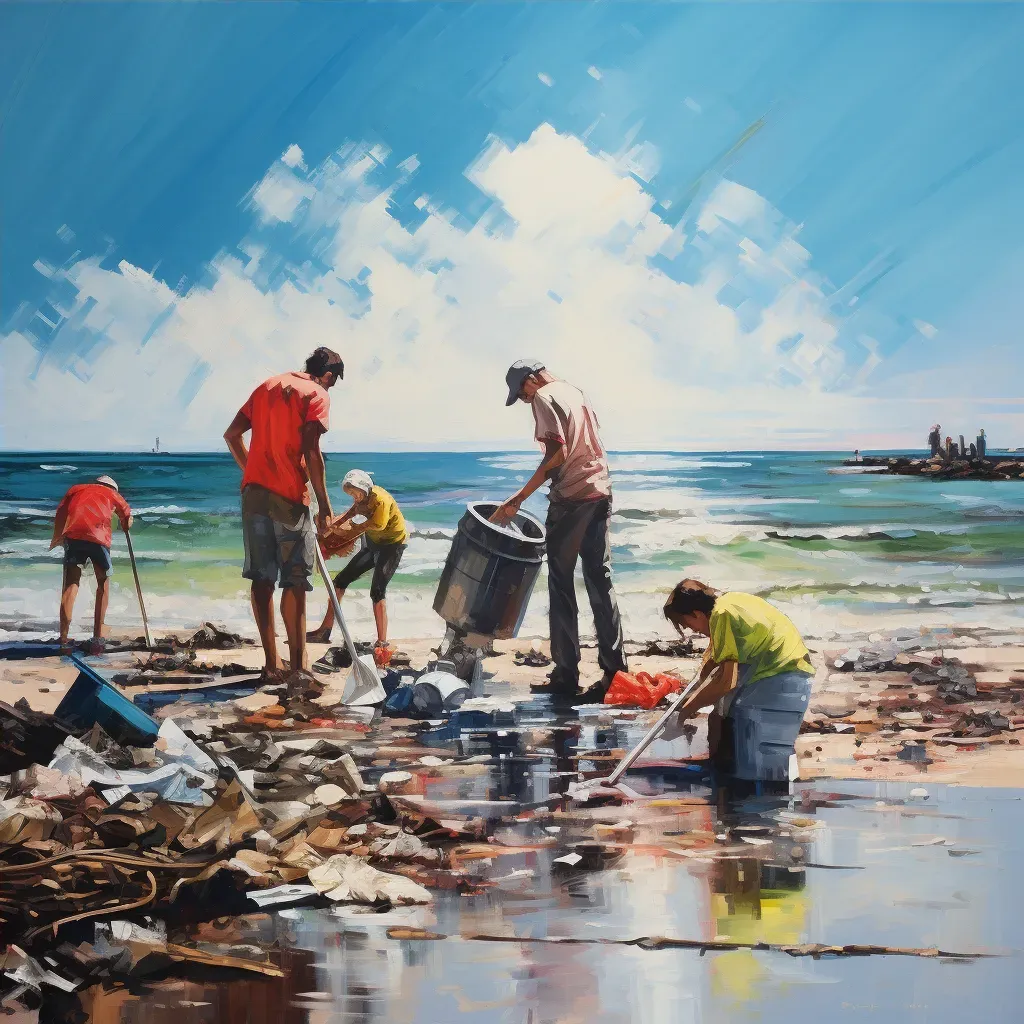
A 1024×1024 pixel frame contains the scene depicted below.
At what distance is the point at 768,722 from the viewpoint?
3.05 meters

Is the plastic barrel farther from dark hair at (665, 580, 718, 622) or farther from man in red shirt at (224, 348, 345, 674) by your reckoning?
dark hair at (665, 580, 718, 622)

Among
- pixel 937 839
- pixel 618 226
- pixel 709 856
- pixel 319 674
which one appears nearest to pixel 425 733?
pixel 319 674

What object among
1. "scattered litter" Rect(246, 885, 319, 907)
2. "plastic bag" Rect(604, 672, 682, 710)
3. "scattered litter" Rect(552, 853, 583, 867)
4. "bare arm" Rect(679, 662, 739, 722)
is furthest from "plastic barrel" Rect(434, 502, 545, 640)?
"scattered litter" Rect(246, 885, 319, 907)

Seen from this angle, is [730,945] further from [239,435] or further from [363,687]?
[239,435]

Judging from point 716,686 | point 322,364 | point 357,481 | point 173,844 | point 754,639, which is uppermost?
point 322,364

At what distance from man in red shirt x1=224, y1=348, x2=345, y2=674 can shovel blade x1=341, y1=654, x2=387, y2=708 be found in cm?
42

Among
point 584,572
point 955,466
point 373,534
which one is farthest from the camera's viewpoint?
point 955,466

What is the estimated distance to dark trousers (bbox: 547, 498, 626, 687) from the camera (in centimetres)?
422

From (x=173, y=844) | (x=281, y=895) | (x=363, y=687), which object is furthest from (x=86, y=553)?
(x=281, y=895)

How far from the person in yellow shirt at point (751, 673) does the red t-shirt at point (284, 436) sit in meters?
1.89

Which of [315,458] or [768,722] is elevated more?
[315,458]

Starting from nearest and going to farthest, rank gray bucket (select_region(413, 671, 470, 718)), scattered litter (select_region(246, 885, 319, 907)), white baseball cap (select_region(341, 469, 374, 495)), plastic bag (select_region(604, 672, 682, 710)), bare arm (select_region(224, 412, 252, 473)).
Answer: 1. scattered litter (select_region(246, 885, 319, 907))
2. gray bucket (select_region(413, 671, 470, 718))
3. plastic bag (select_region(604, 672, 682, 710))
4. bare arm (select_region(224, 412, 252, 473))
5. white baseball cap (select_region(341, 469, 374, 495))

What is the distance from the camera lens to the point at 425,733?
3768mm

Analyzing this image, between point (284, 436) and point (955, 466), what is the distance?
4457 millimetres
